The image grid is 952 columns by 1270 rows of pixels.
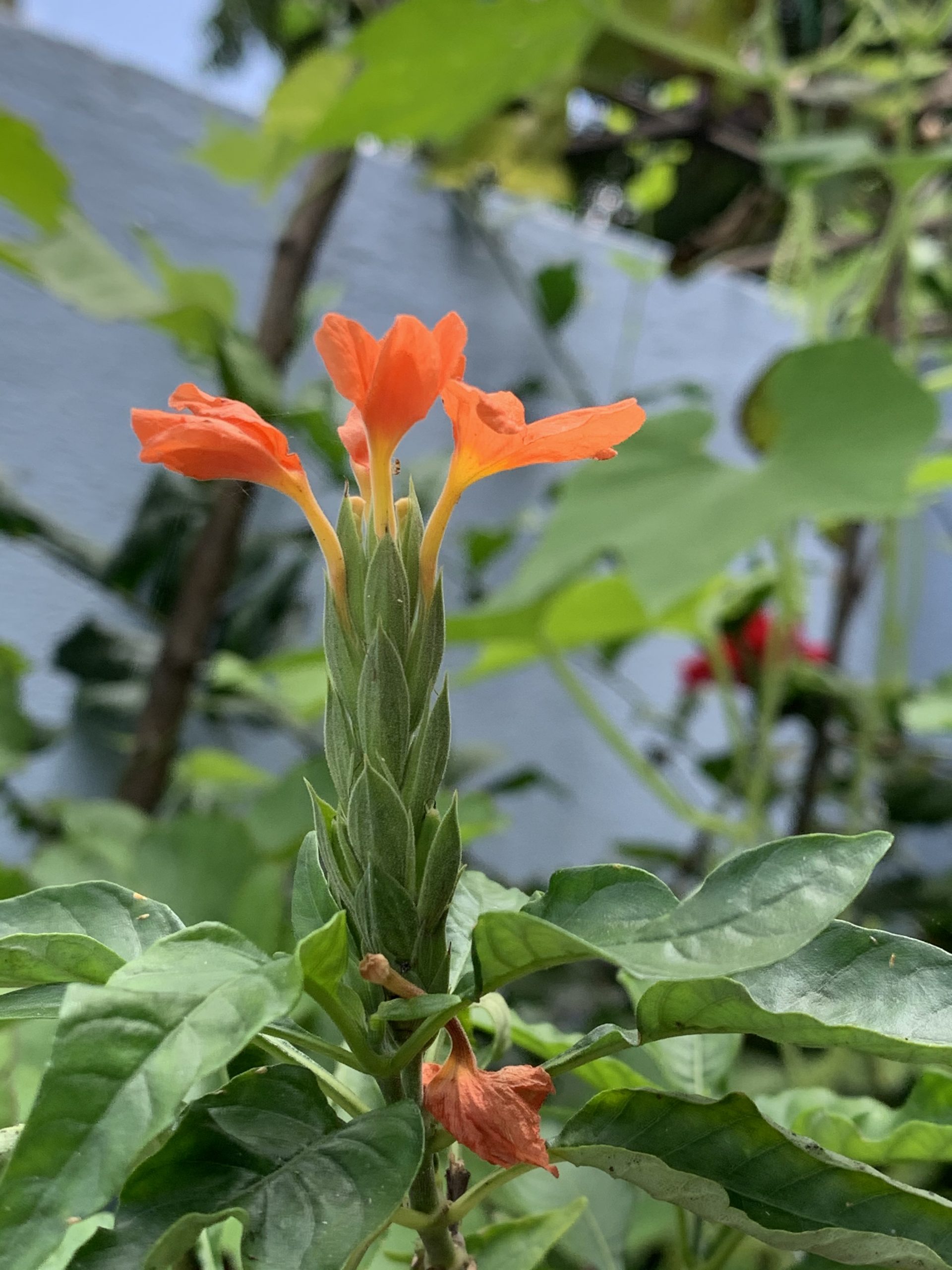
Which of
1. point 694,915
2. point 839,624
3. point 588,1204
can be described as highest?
point 839,624

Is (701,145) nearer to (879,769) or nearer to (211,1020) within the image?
(879,769)

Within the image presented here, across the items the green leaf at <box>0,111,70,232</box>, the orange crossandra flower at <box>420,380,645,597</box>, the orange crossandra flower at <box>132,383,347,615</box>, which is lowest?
the orange crossandra flower at <box>132,383,347,615</box>

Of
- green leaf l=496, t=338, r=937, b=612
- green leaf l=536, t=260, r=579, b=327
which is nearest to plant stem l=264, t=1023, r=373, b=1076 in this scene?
green leaf l=496, t=338, r=937, b=612

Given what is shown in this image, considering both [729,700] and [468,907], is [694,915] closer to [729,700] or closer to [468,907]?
[468,907]

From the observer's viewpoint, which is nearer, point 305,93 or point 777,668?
point 777,668

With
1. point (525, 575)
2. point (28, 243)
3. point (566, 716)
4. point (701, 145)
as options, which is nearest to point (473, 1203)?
point (525, 575)

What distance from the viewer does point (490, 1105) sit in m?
0.17

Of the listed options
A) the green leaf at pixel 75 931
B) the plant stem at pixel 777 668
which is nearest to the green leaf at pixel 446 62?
the plant stem at pixel 777 668

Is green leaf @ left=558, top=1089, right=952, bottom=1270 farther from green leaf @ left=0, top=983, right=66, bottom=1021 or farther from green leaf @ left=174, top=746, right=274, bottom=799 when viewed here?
green leaf @ left=174, top=746, right=274, bottom=799

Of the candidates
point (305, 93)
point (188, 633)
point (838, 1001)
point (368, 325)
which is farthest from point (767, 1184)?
point (368, 325)

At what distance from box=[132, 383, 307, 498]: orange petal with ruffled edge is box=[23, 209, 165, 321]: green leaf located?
604 mm

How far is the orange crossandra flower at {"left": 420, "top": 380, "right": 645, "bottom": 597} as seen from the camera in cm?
16

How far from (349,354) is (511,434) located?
0.11ft

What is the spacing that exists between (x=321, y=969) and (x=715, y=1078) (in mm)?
146
